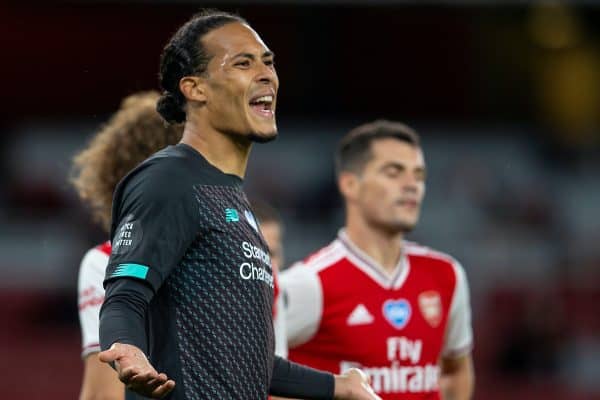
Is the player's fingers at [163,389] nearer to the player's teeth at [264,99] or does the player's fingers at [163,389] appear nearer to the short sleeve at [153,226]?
the short sleeve at [153,226]

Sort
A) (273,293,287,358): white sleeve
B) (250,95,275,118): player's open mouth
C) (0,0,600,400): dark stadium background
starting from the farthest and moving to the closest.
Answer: (0,0,600,400): dark stadium background, (273,293,287,358): white sleeve, (250,95,275,118): player's open mouth

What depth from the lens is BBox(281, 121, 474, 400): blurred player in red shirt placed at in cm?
496

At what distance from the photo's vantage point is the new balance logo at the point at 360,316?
503 centimetres

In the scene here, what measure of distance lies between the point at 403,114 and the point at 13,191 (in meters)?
5.10

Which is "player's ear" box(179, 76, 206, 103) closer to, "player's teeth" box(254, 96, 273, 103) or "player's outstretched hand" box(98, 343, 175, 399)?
"player's teeth" box(254, 96, 273, 103)

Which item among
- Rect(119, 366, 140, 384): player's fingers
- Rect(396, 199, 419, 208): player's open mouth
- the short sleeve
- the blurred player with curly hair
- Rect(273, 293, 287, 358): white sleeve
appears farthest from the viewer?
Rect(396, 199, 419, 208): player's open mouth

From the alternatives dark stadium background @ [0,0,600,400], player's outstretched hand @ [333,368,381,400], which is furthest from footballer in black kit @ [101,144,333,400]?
dark stadium background @ [0,0,600,400]

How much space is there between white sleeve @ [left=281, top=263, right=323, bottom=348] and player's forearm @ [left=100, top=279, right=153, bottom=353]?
2148 millimetres

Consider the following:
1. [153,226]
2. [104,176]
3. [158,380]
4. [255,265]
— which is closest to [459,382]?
[104,176]

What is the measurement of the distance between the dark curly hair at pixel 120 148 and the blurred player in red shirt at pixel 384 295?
1.07m

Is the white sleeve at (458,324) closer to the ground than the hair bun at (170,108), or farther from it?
closer to the ground

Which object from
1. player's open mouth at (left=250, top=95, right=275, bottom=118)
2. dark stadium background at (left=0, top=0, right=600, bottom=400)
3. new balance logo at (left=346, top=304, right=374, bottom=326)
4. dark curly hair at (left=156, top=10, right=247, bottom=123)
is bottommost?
new balance logo at (left=346, top=304, right=374, bottom=326)

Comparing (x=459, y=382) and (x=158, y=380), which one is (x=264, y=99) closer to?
(x=158, y=380)

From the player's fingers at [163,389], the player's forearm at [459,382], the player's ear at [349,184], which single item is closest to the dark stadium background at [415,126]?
the player's forearm at [459,382]
